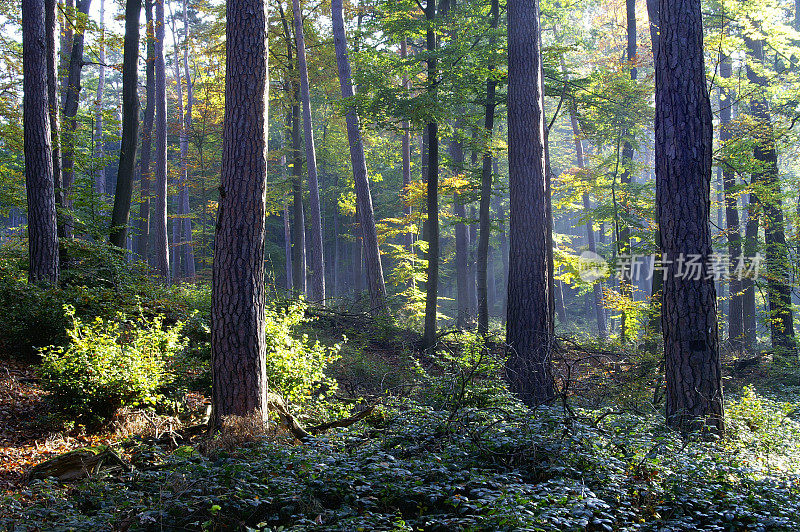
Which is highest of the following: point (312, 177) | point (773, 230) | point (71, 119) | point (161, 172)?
point (71, 119)

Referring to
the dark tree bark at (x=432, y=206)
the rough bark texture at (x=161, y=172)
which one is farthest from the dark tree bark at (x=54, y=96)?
the dark tree bark at (x=432, y=206)

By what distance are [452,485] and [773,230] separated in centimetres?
1372

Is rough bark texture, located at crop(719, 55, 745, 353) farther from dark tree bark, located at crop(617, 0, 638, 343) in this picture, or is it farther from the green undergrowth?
the green undergrowth

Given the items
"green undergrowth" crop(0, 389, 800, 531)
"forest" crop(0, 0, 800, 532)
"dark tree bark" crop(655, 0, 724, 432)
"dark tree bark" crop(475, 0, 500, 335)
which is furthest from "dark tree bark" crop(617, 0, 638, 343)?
"green undergrowth" crop(0, 389, 800, 531)

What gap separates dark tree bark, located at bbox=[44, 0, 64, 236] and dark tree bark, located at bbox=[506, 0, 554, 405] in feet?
31.0

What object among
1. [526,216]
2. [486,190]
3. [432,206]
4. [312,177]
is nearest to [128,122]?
[312,177]

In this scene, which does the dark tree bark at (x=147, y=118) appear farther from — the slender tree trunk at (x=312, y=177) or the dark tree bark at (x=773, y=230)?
the dark tree bark at (x=773, y=230)

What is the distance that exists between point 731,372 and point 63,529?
495 inches

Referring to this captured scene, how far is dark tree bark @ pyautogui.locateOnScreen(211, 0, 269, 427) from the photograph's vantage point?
556cm

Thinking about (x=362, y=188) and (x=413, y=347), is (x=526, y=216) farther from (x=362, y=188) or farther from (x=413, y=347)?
(x=362, y=188)

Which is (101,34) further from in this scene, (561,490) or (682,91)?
(561,490)

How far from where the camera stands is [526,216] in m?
8.49

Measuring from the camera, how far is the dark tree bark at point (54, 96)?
11047 mm

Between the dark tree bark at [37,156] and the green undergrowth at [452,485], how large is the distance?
5.89 m
